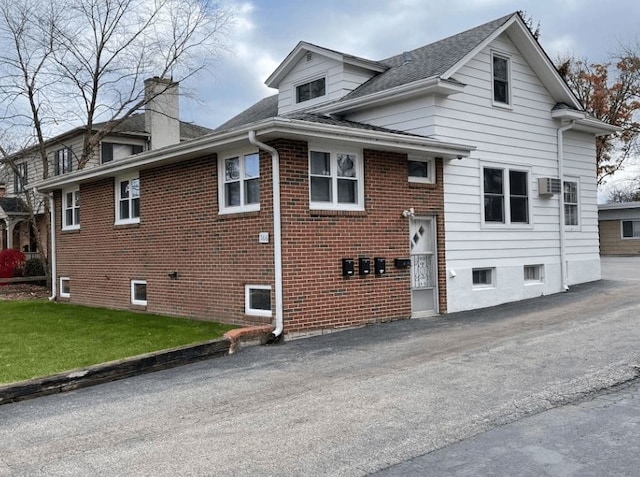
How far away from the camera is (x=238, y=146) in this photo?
11648mm

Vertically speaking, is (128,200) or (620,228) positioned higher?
(128,200)

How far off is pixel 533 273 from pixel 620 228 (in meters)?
19.9

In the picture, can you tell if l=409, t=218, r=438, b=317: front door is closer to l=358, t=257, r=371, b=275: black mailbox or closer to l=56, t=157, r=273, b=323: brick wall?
l=358, t=257, r=371, b=275: black mailbox

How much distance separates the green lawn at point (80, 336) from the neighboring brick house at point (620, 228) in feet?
89.6

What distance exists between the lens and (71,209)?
18078 millimetres

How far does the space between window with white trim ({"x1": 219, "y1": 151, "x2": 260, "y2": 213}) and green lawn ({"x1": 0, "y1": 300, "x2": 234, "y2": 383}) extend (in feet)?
7.55

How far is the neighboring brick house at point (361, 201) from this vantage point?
11211mm

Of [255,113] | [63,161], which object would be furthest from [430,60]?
[63,161]

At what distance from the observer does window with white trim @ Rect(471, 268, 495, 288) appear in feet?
47.4

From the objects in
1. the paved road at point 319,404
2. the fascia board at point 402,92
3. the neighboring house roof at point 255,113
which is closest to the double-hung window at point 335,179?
the fascia board at point 402,92

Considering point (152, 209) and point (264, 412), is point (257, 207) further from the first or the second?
point (264, 412)

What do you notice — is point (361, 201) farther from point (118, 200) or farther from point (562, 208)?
point (562, 208)

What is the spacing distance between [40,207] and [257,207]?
838 inches

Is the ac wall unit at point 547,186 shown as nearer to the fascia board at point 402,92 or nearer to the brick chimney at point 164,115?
the fascia board at point 402,92
